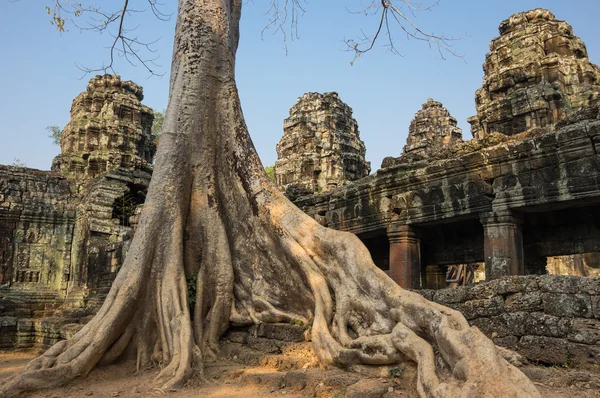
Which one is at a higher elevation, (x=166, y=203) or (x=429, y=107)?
(x=429, y=107)

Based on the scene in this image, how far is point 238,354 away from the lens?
442 cm

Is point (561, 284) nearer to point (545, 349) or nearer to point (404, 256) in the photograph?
point (545, 349)

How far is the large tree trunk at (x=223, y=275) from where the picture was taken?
3.22 metres

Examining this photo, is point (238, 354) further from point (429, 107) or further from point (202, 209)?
point (429, 107)

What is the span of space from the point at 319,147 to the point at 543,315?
15.3 metres

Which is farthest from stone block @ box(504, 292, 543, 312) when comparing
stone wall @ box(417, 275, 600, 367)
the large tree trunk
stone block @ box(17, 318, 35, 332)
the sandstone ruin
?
stone block @ box(17, 318, 35, 332)

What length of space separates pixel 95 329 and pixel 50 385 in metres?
0.62

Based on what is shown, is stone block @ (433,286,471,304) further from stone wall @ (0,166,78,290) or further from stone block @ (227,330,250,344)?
stone wall @ (0,166,78,290)

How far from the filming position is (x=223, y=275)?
4918 mm

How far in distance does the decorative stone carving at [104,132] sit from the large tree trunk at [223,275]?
10686mm

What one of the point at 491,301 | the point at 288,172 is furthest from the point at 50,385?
the point at 288,172

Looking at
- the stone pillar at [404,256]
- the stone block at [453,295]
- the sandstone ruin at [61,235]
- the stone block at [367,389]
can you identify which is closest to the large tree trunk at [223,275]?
the stone block at [367,389]

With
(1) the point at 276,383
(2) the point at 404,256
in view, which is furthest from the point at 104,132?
(1) the point at 276,383

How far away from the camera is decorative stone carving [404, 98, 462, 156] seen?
21186 millimetres
